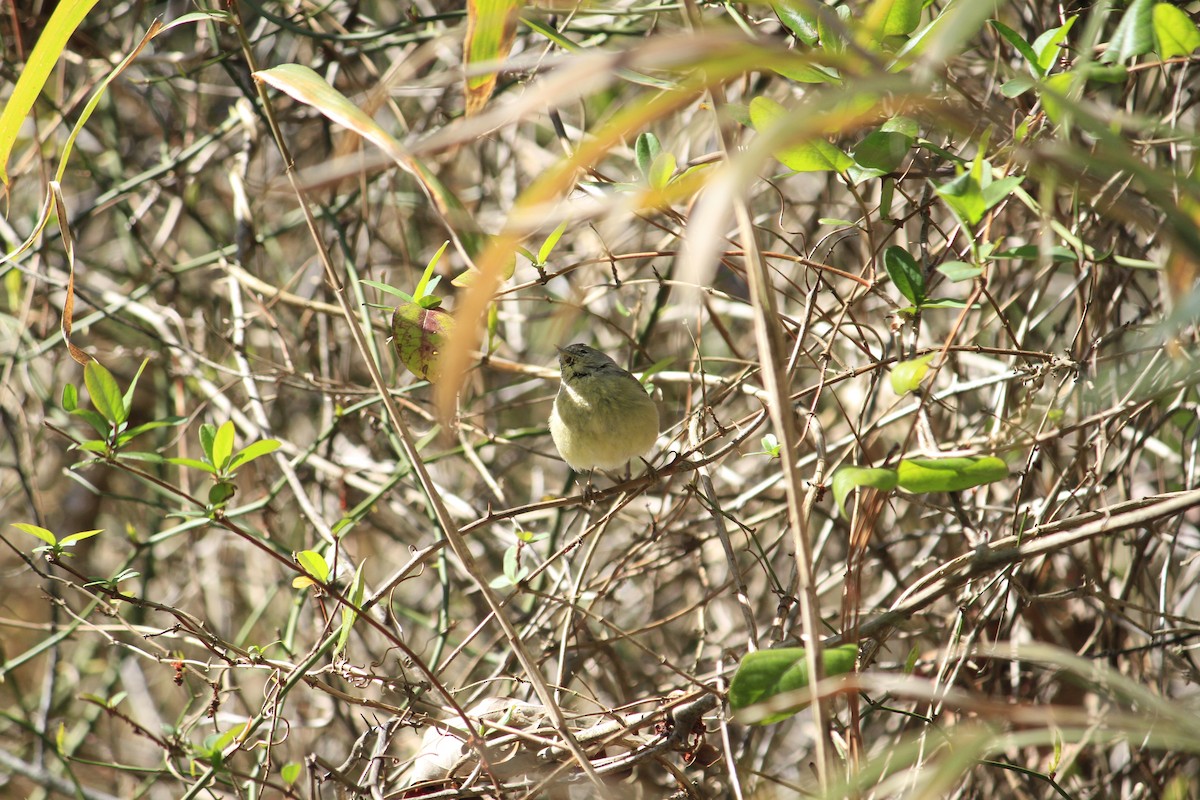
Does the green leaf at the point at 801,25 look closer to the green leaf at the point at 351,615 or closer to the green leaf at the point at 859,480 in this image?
the green leaf at the point at 859,480

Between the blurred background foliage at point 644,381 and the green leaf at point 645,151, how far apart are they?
15 mm

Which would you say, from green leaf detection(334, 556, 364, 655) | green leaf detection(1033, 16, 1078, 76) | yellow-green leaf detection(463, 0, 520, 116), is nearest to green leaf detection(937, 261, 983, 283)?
green leaf detection(1033, 16, 1078, 76)

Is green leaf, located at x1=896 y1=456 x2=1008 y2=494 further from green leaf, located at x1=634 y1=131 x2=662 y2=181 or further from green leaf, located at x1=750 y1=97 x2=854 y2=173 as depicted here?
green leaf, located at x1=634 y1=131 x2=662 y2=181

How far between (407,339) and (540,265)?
365 mm

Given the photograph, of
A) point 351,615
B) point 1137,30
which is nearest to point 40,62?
point 351,615

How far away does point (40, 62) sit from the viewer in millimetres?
1878

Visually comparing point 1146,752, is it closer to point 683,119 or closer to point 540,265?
point 540,265

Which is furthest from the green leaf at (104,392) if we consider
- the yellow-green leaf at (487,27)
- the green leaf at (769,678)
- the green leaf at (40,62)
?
Result: the green leaf at (769,678)

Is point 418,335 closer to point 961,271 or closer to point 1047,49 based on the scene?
point 961,271

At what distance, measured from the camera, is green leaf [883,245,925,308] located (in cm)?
202

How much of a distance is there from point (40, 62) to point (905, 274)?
1721 millimetres

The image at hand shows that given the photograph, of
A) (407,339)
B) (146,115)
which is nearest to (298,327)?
(146,115)

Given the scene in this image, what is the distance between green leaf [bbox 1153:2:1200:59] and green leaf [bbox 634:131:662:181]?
1.00 meters

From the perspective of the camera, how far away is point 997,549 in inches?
79.7
